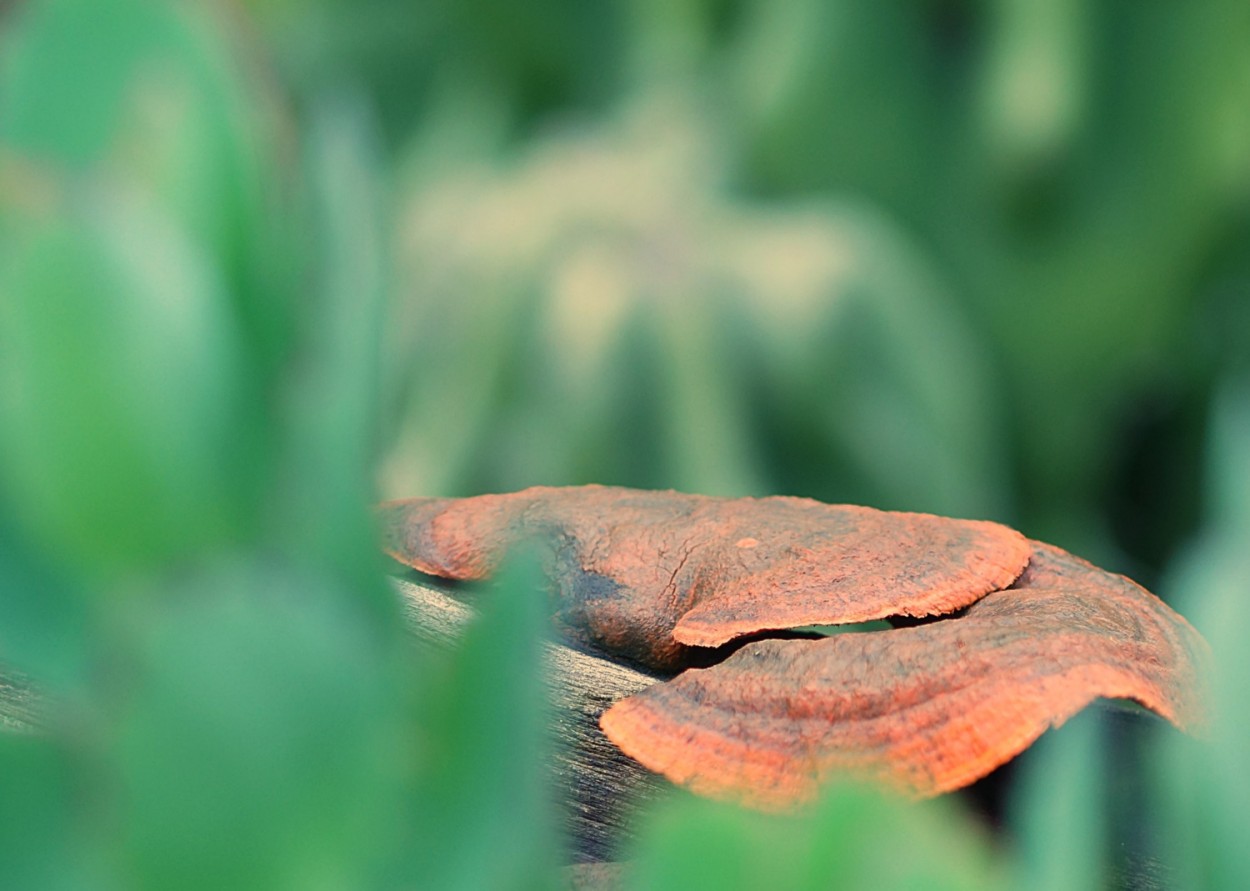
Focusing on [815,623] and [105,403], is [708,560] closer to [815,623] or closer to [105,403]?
[815,623]

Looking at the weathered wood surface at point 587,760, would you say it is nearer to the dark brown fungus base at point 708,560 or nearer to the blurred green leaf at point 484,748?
the dark brown fungus base at point 708,560

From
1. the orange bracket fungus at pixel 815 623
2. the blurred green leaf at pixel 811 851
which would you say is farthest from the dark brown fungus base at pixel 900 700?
the blurred green leaf at pixel 811 851

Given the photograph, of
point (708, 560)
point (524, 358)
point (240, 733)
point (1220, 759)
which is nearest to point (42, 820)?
point (240, 733)

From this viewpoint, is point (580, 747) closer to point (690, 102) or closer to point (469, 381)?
point (469, 381)

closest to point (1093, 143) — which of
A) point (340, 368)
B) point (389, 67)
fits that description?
point (389, 67)

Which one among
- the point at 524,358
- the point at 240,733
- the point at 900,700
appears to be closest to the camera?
the point at 240,733

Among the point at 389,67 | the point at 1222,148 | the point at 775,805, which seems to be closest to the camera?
the point at 775,805
